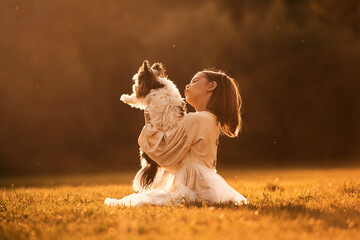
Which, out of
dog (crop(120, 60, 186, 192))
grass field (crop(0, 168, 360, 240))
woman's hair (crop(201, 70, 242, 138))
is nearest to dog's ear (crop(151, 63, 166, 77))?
dog (crop(120, 60, 186, 192))

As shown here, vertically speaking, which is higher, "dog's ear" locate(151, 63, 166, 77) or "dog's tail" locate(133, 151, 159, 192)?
"dog's ear" locate(151, 63, 166, 77)

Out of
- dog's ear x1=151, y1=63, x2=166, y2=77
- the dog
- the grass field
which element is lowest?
the grass field

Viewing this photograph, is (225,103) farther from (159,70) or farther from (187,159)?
(159,70)

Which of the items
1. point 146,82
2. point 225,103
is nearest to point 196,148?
point 225,103

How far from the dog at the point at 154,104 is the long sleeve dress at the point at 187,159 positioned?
0.07 meters

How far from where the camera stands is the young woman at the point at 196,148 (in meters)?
3.38

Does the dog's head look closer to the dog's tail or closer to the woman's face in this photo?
the woman's face

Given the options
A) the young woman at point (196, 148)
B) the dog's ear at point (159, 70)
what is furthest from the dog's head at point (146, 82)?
the young woman at point (196, 148)

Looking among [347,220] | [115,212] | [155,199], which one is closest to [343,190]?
[347,220]

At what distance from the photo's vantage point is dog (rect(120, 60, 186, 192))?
3.63m

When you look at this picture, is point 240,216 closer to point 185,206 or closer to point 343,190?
point 185,206

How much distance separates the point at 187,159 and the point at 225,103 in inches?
28.0

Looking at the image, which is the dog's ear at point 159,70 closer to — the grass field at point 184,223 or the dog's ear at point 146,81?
the dog's ear at point 146,81

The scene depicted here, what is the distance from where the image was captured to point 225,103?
3.76m
